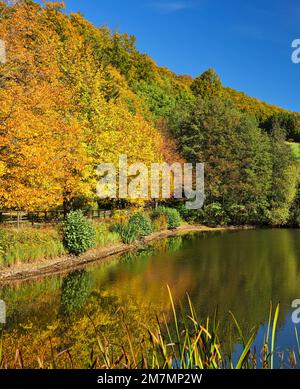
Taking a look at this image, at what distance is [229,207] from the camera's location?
157ft

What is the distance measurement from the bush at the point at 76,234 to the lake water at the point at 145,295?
1795 millimetres

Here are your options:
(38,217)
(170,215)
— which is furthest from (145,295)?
(170,215)

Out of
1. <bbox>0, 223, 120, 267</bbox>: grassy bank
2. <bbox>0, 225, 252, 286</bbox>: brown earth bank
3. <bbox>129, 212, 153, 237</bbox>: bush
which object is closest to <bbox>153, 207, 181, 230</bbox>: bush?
<bbox>129, 212, 153, 237</bbox>: bush

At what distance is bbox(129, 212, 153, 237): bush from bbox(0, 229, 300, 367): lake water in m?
3.55

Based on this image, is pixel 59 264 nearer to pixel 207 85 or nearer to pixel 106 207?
pixel 106 207

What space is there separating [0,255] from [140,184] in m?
16.1

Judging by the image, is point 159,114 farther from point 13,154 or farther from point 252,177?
point 13,154

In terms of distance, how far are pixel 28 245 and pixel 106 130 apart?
1037 centimetres

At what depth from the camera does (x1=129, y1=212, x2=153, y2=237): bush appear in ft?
110

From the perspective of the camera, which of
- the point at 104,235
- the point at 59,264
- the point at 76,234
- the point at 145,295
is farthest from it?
the point at 104,235

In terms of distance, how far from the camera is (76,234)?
24703mm

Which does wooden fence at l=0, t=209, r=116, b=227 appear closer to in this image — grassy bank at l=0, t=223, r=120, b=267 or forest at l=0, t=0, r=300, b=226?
forest at l=0, t=0, r=300, b=226
